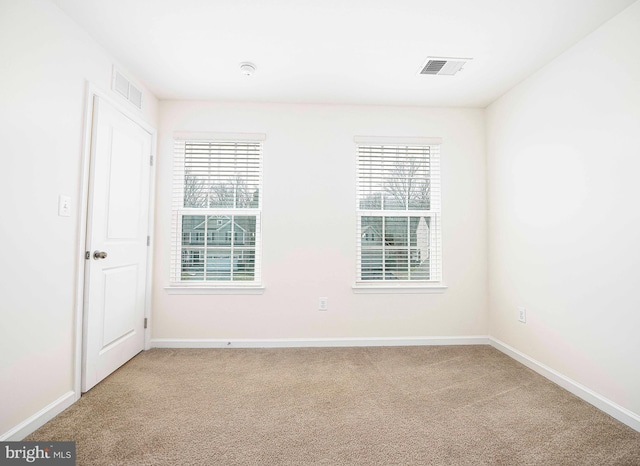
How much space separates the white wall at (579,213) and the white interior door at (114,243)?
3579 millimetres

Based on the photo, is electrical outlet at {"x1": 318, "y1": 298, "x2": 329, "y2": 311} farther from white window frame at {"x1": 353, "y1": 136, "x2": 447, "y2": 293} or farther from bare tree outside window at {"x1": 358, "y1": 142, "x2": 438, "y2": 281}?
bare tree outside window at {"x1": 358, "y1": 142, "x2": 438, "y2": 281}

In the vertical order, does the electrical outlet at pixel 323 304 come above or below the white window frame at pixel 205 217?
below

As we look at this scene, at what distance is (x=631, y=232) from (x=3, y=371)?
3693 millimetres

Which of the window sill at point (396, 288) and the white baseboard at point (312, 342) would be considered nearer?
the white baseboard at point (312, 342)

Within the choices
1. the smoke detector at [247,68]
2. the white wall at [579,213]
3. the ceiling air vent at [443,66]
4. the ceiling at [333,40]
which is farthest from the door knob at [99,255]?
the white wall at [579,213]

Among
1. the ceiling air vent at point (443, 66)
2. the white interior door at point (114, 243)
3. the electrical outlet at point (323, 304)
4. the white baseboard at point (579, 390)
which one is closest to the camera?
the white baseboard at point (579, 390)

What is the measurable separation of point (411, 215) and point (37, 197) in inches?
122

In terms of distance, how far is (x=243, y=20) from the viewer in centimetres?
204

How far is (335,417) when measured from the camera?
1.88 meters

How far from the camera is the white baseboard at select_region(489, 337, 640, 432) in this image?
1.86m

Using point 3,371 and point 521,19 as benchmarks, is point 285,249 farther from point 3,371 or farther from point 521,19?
point 521,19

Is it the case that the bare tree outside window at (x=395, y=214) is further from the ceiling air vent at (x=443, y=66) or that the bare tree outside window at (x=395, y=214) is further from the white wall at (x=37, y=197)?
the white wall at (x=37, y=197)
